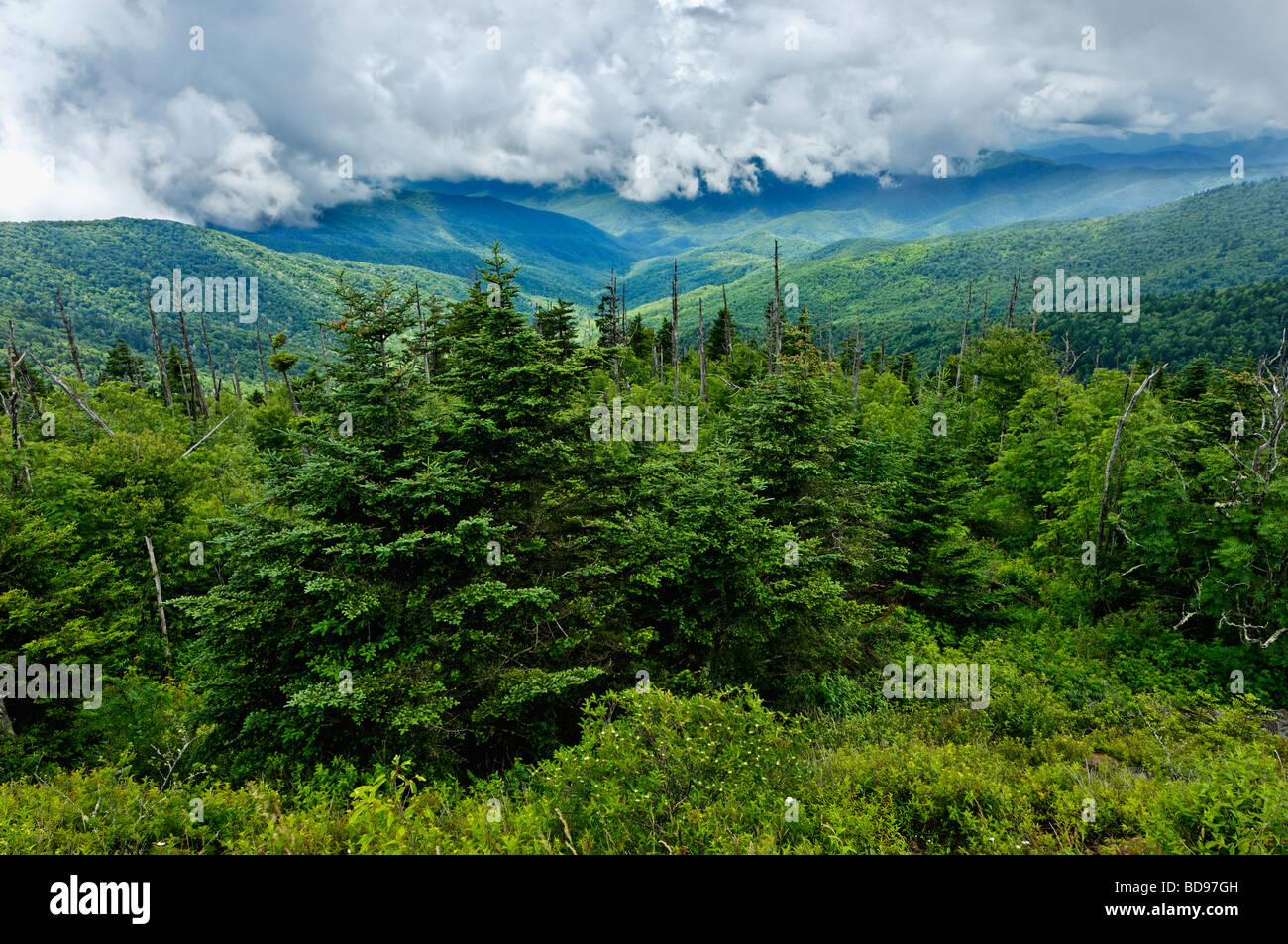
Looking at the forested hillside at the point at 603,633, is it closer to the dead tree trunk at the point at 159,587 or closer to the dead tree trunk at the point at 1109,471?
the dead tree trunk at the point at 159,587

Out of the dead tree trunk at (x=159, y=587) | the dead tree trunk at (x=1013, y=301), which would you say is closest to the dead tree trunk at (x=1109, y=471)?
the dead tree trunk at (x=1013, y=301)

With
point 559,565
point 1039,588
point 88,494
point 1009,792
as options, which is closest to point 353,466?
point 559,565

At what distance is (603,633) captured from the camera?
12664 millimetres

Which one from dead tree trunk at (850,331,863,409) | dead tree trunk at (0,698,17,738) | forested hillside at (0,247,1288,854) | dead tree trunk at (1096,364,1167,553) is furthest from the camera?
dead tree trunk at (850,331,863,409)

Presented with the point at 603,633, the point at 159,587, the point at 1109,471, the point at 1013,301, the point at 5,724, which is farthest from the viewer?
the point at 1013,301

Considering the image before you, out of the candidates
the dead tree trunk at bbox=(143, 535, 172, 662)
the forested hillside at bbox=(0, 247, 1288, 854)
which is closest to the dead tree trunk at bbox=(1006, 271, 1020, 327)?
the forested hillside at bbox=(0, 247, 1288, 854)

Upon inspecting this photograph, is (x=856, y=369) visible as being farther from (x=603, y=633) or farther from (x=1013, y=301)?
(x=603, y=633)

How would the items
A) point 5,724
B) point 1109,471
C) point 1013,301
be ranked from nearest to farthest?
point 5,724
point 1109,471
point 1013,301

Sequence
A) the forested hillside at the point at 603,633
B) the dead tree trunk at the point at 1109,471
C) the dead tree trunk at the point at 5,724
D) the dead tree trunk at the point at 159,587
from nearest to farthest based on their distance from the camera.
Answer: the forested hillside at the point at 603,633, the dead tree trunk at the point at 5,724, the dead tree trunk at the point at 159,587, the dead tree trunk at the point at 1109,471

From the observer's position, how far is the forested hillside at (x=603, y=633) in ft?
20.9

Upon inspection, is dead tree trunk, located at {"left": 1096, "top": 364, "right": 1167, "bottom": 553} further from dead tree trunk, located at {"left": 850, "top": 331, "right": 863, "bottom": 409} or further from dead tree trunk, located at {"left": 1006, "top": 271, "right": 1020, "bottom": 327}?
dead tree trunk, located at {"left": 1006, "top": 271, "right": 1020, "bottom": 327}

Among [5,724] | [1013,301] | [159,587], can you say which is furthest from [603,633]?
[1013,301]

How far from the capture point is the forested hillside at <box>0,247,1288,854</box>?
6363mm

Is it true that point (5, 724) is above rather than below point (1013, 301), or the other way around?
below
